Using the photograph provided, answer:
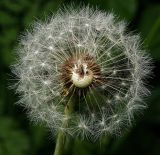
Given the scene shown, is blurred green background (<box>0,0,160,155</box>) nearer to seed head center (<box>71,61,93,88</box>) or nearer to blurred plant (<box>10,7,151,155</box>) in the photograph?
blurred plant (<box>10,7,151,155</box>)

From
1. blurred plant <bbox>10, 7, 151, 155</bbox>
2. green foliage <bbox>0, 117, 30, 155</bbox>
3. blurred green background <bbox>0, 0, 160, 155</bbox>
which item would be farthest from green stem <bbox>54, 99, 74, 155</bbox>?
green foliage <bbox>0, 117, 30, 155</bbox>

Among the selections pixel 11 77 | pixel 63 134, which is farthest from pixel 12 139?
pixel 63 134

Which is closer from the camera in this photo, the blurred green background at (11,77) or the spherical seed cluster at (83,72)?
the spherical seed cluster at (83,72)

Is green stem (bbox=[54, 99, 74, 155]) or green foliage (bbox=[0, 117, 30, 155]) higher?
green foliage (bbox=[0, 117, 30, 155])

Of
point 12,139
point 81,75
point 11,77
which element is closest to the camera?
point 81,75

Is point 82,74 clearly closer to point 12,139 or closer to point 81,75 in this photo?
point 81,75

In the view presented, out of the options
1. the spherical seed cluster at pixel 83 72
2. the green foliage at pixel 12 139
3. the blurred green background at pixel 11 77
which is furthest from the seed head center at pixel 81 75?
the green foliage at pixel 12 139

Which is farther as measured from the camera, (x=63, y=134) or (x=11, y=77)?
(x=11, y=77)

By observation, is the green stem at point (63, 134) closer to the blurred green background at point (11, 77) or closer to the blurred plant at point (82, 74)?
the blurred plant at point (82, 74)
